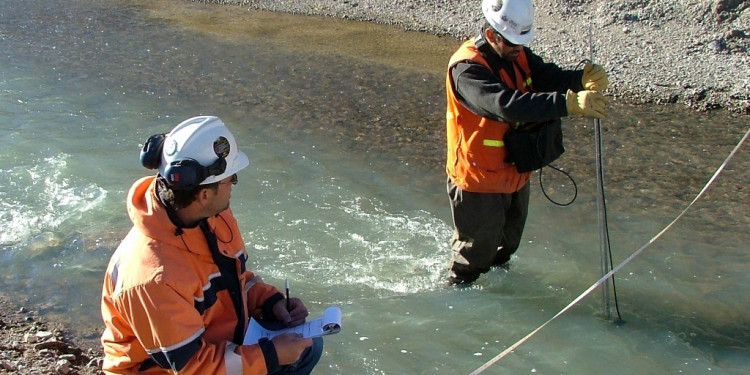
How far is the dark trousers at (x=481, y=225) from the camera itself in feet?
16.4

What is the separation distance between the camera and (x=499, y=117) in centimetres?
447

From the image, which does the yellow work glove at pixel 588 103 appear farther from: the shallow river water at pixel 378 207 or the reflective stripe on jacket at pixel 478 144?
the shallow river water at pixel 378 207

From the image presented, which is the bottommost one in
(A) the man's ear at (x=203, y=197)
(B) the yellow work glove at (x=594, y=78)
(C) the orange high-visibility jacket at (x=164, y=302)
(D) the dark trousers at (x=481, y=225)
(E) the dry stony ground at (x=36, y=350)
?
(E) the dry stony ground at (x=36, y=350)

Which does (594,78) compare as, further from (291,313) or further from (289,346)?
(289,346)

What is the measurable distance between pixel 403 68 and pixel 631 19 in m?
3.37

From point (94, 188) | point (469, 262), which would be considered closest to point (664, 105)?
point (469, 262)

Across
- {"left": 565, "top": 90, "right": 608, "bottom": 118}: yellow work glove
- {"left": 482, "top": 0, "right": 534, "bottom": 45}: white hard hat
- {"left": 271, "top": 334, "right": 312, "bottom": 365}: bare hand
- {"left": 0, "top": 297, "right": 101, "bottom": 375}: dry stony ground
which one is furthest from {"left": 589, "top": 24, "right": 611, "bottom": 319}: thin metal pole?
{"left": 0, "top": 297, "right": 101, "bottom": 375}: dry stony ground

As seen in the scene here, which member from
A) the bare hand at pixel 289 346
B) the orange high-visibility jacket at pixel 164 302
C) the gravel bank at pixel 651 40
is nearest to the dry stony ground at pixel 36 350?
the orange high-visibility jacket at pixel 164 302

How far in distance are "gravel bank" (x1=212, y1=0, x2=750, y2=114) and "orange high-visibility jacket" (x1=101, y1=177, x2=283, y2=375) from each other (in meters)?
7.41

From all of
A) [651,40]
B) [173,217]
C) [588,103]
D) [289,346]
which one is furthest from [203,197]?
[651,40]

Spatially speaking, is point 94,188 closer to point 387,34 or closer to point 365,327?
point 365,327

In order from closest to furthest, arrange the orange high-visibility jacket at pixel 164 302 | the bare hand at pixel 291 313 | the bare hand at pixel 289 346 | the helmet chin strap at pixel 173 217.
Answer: the orange high-visibility jacket at pixel 164 302 < the helmet chin strap at pixel 173 217 < the bare hand at pixel 289 346 < the bare hand at pixel 291 313

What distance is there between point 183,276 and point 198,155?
1.48 feet

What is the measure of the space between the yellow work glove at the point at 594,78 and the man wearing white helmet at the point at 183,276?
7.95ft
